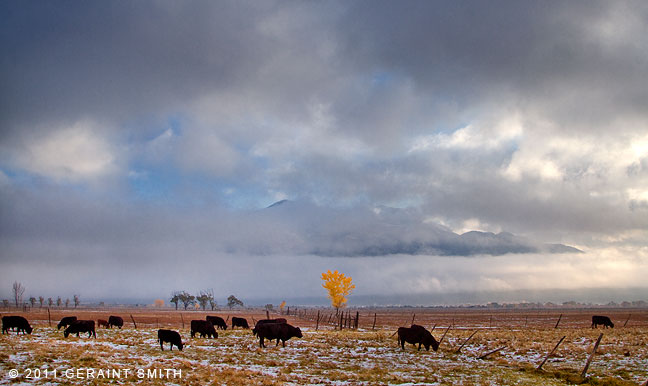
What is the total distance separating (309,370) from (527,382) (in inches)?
381

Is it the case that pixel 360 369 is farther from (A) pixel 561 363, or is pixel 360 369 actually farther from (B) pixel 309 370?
(A) pixel 561 363

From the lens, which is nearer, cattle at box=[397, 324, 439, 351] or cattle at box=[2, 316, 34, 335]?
cattle at box=[397, 324, 439, 351]

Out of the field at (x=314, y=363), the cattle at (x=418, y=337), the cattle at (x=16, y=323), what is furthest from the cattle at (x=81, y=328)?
the cattle at (x=418, y=337)

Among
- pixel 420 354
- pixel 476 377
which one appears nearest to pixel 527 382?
pixel 476 377

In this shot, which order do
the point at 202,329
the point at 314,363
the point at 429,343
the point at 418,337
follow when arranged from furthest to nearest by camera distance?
the point at 202,329, the point at 418,337, the point at 429,343, the point at 314,363

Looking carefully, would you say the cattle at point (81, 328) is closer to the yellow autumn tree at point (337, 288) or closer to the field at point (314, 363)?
the field at point (314, 363)

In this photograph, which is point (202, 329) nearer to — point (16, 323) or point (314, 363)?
point (16, 323)

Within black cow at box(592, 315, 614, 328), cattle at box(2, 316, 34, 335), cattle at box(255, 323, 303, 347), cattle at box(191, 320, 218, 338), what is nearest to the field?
cattle at box(255, 323, 303, 347)

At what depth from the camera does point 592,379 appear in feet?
57.6

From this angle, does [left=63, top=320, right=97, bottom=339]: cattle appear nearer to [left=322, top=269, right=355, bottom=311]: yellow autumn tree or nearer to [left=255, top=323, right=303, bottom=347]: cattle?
[left=255, top=323, right=303, bottom=347]: cattle

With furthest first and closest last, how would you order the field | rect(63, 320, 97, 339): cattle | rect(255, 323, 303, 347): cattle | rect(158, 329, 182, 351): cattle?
1. rect(255, 323, 303, 347): cattle
2. rect(63, 320, 97, 339): cattle
3. rect(158, 329, 182, 351): cattle
4. the field

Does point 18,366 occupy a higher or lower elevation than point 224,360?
higher

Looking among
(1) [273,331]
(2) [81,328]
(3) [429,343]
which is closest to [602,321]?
(3) [429,343]

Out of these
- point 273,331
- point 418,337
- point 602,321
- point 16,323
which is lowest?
point 602,321
